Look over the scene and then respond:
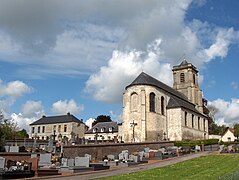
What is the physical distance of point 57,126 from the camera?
7400 centimetres

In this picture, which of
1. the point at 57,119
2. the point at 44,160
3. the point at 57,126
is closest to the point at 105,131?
the point at 57,126

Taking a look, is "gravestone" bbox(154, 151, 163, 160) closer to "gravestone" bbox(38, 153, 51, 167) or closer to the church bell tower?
"gravestone" bbox(38, 153, 51, 167)

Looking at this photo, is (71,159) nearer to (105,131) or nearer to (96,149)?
(96,149)

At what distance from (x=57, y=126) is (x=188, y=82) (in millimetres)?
35450

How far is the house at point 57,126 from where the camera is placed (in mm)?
72125

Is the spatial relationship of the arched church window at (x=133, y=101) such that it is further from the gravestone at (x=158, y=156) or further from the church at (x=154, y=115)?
the gravestone at (x=158, y=156)

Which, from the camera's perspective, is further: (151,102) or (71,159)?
(151,102)

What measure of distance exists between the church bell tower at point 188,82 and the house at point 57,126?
1066 inches

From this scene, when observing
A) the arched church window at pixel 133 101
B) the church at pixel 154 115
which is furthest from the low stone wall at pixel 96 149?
the arched church window at pixel 133 101

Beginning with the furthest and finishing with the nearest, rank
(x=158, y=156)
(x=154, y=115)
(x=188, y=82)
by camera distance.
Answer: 1. (x=188, y=82)
2. (x=154, y=115)
3. (x=158, y=156)

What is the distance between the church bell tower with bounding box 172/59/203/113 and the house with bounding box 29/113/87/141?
27088 mm

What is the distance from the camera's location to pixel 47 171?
55.9 ft

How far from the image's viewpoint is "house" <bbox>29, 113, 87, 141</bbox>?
72.1 metres

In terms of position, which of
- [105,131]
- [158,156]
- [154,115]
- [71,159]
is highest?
[154,115]
